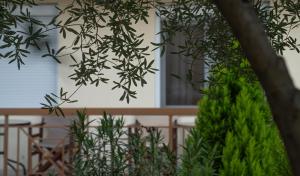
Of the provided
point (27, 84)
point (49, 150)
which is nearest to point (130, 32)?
point (49, 150)

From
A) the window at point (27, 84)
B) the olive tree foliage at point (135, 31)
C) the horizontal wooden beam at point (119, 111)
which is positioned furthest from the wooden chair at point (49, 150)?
the olive tree foliage at point (135, 31)

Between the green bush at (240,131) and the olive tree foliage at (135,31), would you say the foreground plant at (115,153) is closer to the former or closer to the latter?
the olive tree foliage at (135,31)

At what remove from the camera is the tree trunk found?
0.99 metres

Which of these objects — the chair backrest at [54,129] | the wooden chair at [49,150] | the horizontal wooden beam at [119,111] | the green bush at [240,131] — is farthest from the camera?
the chair backrest at [54,129]

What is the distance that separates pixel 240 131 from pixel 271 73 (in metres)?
3.77

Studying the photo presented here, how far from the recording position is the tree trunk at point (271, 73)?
0.99 metres

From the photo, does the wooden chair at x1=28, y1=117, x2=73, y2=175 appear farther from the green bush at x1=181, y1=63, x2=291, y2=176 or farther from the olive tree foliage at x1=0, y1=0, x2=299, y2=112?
the olive tree foliage at x1=0, y1=0, x2=299, y2=112

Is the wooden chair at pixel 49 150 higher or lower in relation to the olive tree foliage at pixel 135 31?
lower

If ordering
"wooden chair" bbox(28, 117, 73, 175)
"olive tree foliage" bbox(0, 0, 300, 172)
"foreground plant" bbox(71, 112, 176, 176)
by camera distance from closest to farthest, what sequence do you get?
1. "olive tree foliage" bbox(0, 0, 300, 172)
2. "foreground plant" bbox(71, 112, 176, 176)
3. "wooden chair" bbox(28, 117, 73, 175)

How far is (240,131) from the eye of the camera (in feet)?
15.6

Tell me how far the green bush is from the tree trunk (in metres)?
3.51

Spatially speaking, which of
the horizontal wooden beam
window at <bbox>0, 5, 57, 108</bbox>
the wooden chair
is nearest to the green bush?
the horizontal wooden beam

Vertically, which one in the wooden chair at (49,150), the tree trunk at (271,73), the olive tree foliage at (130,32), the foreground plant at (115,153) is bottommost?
the wooden chair at (49,150)

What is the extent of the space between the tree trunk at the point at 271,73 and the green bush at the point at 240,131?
3.51 meters
